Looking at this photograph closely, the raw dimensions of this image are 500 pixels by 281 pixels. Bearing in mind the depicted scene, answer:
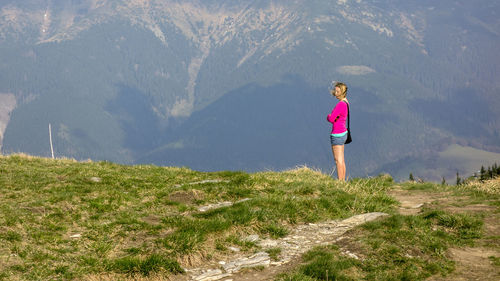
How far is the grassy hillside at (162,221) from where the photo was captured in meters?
9.59

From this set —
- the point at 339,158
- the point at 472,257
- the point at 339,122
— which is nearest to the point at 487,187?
the point at 339,158

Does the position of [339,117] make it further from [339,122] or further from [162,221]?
[162,221]

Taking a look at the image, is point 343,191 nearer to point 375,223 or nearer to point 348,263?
point 375,223

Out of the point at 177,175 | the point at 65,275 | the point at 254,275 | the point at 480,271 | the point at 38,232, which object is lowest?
the point at 480,271

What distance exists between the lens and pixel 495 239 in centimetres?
1059

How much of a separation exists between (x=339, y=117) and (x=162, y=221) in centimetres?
844

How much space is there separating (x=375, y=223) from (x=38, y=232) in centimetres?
783

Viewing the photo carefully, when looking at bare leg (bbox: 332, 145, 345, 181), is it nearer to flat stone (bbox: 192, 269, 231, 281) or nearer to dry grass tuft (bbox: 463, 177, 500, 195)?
dry grass tuft (bbox: 463, 177, 500, 195)

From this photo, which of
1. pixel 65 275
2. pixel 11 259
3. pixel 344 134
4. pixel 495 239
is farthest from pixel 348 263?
pixel 344 134

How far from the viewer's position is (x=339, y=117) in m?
18.1

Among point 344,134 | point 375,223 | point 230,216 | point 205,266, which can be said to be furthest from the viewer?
point 344,134

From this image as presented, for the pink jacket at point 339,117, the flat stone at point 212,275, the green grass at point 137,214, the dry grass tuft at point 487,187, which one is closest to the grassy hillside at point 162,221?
the green grass at point 137,214

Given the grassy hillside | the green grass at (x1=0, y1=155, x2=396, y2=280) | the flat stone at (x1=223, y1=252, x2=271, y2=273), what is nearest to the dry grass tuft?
the grassy hillside

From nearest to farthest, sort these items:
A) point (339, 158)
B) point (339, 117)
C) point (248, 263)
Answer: point (248, 263) → point (339, 117) → point (339, 158)
